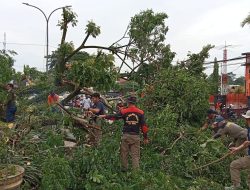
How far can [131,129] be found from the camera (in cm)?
731

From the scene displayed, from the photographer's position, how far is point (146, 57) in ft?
37.3

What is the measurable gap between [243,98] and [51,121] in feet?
58.0

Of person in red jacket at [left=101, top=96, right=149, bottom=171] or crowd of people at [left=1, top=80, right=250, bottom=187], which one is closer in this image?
crowd of people at [left=1, top=80, right=250, bottom=187]

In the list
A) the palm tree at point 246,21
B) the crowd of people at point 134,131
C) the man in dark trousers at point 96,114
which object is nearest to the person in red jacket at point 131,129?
the crowd of people at point 134,131

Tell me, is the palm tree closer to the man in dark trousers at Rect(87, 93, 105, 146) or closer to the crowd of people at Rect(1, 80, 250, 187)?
the crowd of people at Rect(1, 80, 250, 187)

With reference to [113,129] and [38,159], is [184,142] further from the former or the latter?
[38,159]

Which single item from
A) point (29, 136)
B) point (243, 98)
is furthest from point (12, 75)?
point (243, 98)

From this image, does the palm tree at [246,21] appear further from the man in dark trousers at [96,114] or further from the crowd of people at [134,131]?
the man in dark trousers at [96,114]

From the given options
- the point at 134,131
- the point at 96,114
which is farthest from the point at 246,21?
the point at 134,131

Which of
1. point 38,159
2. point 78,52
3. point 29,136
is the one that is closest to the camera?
point 38,159

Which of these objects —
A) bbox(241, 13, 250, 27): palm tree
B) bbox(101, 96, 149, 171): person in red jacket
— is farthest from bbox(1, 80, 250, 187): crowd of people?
bbox(241, 13, 250, 27): palm tree

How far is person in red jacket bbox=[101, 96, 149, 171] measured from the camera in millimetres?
7242

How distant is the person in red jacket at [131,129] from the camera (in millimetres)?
7242

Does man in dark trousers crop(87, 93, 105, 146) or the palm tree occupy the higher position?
the palm tree
